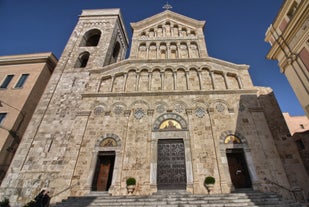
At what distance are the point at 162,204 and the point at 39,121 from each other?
459 inches

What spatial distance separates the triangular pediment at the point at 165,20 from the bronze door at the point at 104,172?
45.4 ft

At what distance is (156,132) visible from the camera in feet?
39.2

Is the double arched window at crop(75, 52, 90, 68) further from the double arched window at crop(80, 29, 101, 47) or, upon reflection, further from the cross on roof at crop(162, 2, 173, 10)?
the cross on roof at crop(162, 2, 173, 10)

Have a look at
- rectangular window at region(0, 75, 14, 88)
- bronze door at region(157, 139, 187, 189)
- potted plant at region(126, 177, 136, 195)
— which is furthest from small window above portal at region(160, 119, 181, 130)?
rectangular window at region(0, 75, 14, 88)

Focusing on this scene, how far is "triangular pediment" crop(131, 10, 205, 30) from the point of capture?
18781 millimetres

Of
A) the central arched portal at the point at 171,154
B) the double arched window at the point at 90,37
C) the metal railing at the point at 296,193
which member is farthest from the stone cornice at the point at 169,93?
the double arched window at the point at 90,37

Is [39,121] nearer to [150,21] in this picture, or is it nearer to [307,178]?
[150,21]

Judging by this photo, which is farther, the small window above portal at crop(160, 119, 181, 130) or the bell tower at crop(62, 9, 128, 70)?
the bell tower at crop(62, 9, 128, 70)

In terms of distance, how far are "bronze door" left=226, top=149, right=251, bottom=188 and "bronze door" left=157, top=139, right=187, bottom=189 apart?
122 inches

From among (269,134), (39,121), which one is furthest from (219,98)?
(39,121)

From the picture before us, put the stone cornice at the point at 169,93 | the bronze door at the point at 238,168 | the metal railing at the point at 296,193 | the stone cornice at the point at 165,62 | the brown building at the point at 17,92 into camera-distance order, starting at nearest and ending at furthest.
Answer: the metal railing at the point at 296,193 < the bronze door at the point at 238,168 < the stone cornice at the point at 169,93 < the brown building at the point at 17,92 < the stone cornice at the point at 165,62

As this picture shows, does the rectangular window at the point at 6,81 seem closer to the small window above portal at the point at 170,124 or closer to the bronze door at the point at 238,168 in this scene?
the small window above portal at the point at 170,124

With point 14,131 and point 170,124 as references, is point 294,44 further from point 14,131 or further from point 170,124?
point 14,131

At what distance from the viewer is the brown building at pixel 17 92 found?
1373 centimetres
